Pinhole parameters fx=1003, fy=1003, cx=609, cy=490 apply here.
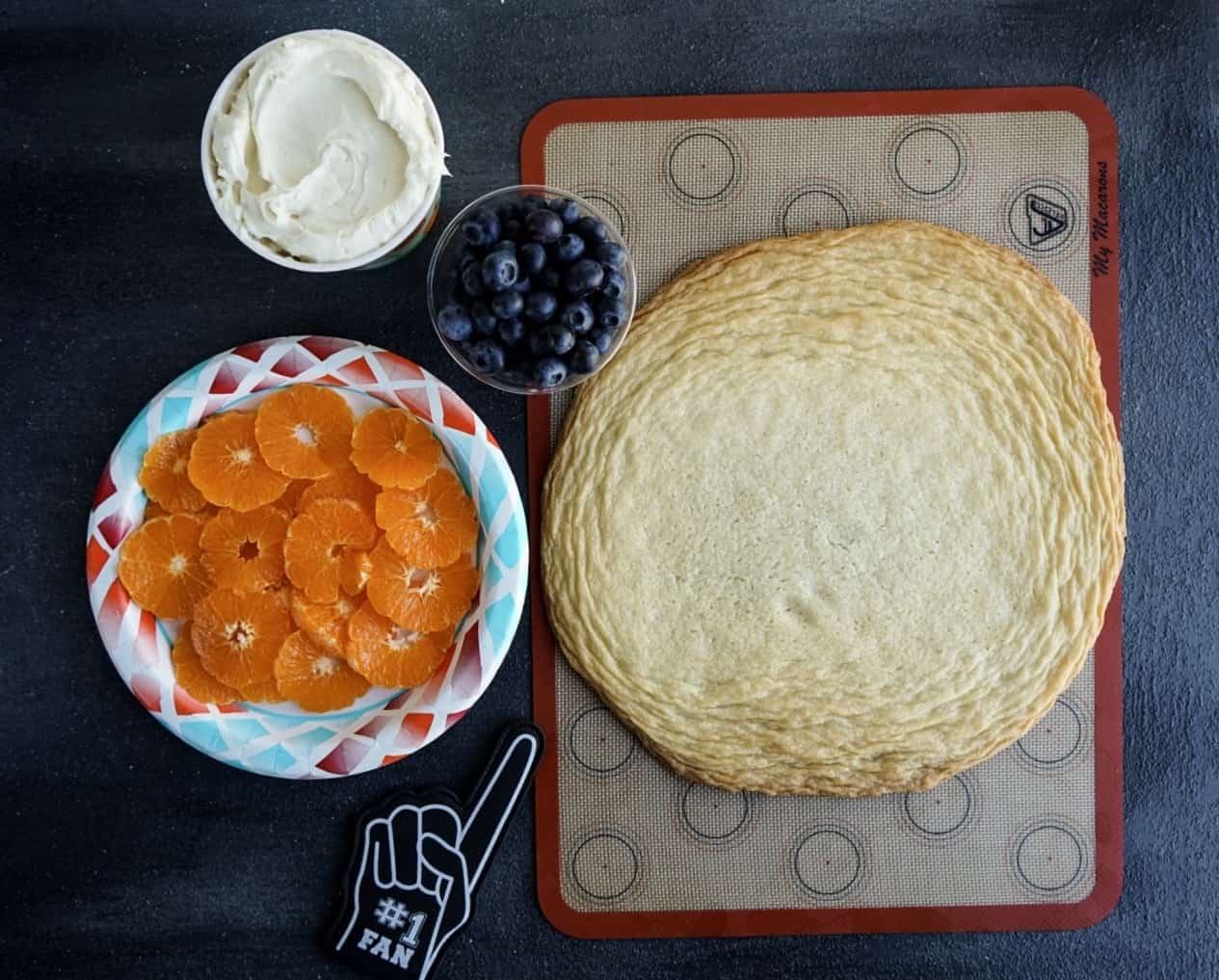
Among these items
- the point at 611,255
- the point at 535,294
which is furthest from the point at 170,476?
the point at 611,255

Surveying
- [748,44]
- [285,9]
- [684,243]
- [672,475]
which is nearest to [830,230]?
[684,243]

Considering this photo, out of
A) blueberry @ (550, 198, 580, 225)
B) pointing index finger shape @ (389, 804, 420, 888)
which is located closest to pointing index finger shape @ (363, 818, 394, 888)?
pointing index finger shape @ (389, 804, 420, 888)

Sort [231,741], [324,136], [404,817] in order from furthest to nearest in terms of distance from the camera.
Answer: [404,817], [231,741], [324,136]

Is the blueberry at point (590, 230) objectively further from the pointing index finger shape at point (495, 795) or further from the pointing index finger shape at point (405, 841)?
the pointing index finger shape at point (405, 841)

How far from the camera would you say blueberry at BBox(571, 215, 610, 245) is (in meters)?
1.35

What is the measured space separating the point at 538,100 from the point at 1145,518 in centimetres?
119

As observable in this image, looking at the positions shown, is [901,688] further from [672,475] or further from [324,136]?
[324,136]

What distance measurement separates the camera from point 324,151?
1331 mm

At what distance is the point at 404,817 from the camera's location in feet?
5.17

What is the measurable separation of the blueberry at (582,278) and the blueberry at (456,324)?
0.46ft

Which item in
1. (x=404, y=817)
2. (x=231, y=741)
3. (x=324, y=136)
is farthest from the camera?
(x=404, y=817)

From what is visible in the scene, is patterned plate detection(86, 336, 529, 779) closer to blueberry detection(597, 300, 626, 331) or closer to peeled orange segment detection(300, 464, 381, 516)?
peeled orange segment detection(300, 464, 381, 516)

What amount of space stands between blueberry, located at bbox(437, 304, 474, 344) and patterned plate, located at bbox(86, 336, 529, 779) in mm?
134

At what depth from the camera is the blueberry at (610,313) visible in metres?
1.36
